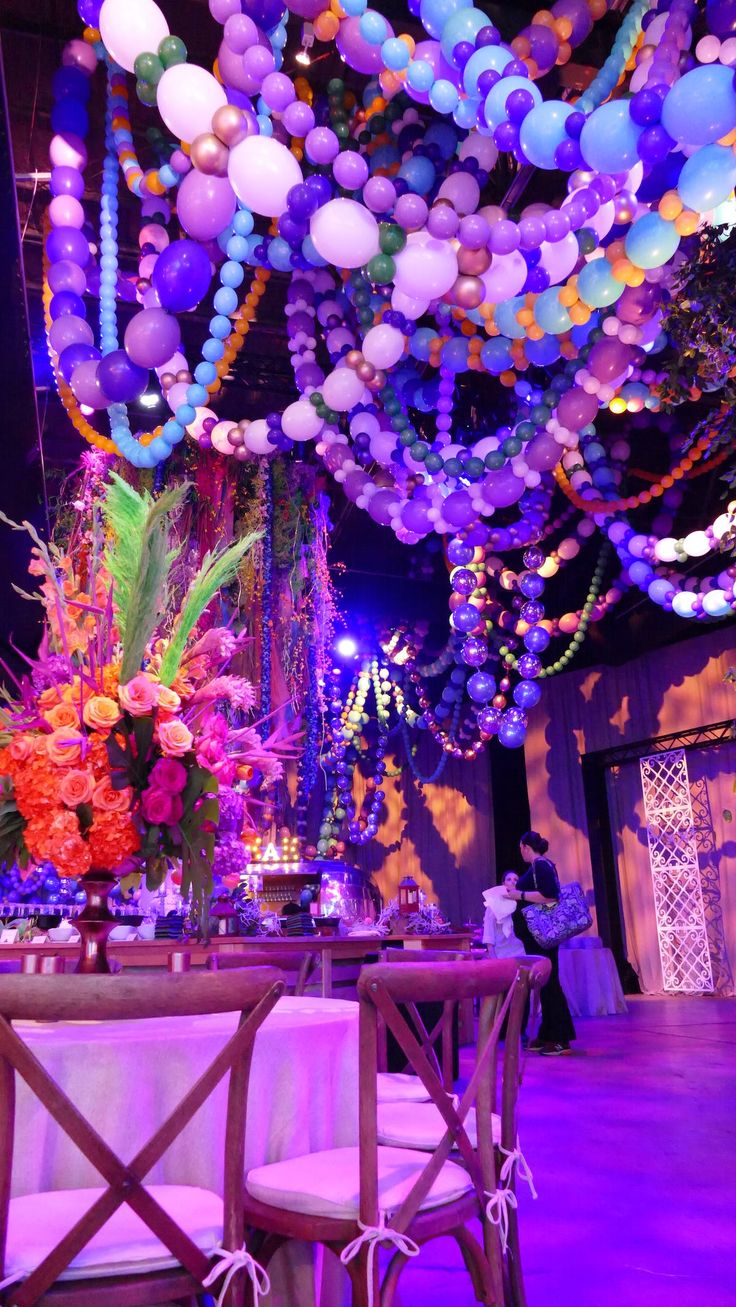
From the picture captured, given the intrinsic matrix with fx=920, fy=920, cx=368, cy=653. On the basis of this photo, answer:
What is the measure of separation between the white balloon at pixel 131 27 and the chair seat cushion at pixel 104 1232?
3.13 meters

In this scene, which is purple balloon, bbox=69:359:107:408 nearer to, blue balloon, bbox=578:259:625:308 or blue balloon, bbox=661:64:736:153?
blue balloon, bbox=578:259:625:308

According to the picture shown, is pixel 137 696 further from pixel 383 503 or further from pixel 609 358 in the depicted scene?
pixel 383 503

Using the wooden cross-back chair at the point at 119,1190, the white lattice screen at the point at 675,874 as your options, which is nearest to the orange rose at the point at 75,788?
the wooden cross-back chair at the point at 119,1190

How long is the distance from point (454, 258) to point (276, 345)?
142 inches

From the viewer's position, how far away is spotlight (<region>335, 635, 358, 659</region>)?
9.87 metres

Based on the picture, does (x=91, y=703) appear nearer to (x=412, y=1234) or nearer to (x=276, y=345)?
(x=412, y=1234)

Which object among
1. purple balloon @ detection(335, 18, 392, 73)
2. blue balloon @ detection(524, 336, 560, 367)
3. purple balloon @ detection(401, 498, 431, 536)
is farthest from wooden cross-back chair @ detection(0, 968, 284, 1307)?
purple balloon @ detection(401, 498, 431, 536)

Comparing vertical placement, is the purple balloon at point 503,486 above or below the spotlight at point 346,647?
below

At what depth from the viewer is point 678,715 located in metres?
9.47

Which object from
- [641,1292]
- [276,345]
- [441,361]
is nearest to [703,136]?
[441,361]

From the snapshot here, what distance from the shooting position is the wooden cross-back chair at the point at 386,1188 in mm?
1331

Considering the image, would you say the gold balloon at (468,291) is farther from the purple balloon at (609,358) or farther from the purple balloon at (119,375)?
the purple balloon at (119,375)

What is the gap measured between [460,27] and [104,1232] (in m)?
3.17

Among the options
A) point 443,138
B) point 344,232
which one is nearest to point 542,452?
point 443,138
